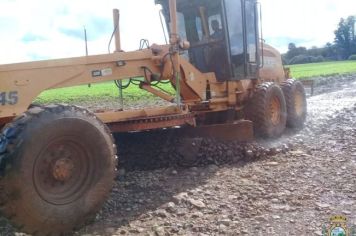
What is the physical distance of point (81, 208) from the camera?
164 inches

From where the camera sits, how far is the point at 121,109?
21.7 feet

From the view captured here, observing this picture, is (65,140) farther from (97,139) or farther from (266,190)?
(266,190)

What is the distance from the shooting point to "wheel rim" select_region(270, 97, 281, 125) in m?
8.37

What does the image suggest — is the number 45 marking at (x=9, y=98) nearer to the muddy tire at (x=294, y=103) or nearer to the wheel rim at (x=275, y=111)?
the wheel rim at (x=275, y=111)

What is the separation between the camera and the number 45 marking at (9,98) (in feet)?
15.2

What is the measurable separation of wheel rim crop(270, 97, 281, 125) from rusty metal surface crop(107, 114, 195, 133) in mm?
2376

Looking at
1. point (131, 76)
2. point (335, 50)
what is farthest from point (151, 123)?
point (335, 50)

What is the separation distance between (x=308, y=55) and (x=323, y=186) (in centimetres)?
7420

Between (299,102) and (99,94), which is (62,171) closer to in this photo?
(299,102)

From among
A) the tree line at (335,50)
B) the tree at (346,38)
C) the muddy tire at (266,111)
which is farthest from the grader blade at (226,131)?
the tree at (346,38)

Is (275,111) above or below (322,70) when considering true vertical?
below

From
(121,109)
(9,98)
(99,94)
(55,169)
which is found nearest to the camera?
(55,169)

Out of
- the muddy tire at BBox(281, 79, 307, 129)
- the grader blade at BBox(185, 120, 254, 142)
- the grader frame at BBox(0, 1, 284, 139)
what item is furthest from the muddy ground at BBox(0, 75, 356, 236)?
the muddy tire at BBox(281, 79, 307, 129)

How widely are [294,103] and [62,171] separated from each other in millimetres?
6224
